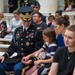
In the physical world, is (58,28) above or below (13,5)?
above

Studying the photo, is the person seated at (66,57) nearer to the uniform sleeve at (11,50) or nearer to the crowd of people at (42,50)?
the crowd of people at (42,50)

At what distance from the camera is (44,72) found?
182 inches

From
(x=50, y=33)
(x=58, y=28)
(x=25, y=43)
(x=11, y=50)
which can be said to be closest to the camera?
(x=50, y=33)

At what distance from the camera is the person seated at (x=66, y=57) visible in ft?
13.3

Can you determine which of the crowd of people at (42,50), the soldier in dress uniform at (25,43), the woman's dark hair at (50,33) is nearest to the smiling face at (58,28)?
the crowd of people at (42,50)

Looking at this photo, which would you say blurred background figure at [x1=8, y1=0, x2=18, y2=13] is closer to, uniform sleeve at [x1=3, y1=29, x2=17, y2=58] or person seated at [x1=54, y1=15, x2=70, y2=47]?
uniform sleeve at [x1=3, y1=29, x2=17, y2=58]

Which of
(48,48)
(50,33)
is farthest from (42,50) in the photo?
(50,33)

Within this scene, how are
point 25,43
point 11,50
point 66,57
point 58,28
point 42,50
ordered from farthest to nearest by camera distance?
1. point 11,50
2. point 25,43
3. point 42,50
4. point 58,28
5. point 66,57

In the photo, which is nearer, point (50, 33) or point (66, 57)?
point (66, 57)

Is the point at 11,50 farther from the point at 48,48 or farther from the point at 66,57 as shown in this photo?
the point at 66,57

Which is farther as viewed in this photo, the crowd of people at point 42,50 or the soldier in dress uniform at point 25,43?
the soldier in dress uniform at point 25,43

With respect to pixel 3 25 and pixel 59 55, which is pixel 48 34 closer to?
pixel 59 55

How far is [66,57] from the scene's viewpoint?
4121 mm

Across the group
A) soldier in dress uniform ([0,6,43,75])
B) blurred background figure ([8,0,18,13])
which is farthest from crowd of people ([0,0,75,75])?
blurred background figure ([8,0,18,13])
